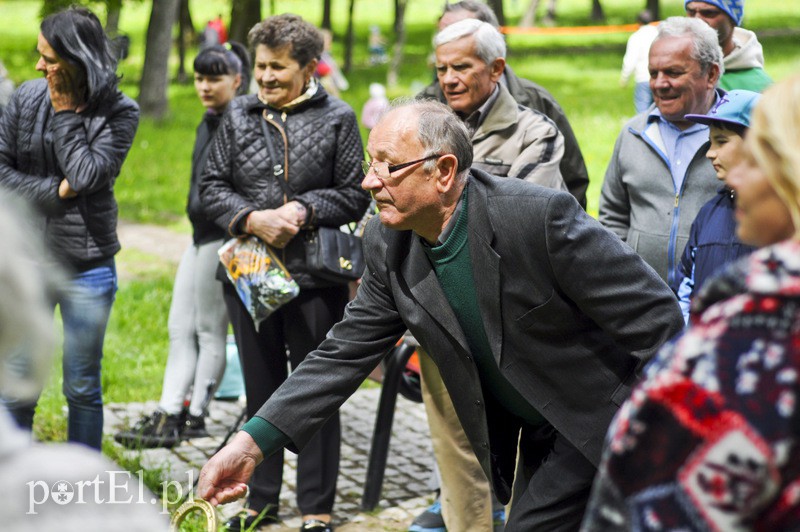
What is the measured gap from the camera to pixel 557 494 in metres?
3.53

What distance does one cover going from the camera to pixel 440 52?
17.2 feet

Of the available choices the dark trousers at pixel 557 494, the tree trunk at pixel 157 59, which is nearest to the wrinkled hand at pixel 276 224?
the dark trousers at pixel 557 494

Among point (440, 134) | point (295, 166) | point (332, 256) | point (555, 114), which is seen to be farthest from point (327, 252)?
point (440, 134)

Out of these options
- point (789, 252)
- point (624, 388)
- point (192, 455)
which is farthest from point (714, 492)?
point (192, 455)

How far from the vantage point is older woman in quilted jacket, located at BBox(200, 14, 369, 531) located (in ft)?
17.2

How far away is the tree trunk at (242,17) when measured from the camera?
67.8ft

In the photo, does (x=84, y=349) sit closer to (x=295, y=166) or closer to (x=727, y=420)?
(x=295, y=166)

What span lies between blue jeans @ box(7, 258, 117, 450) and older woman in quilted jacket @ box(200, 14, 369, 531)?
1.94 ft

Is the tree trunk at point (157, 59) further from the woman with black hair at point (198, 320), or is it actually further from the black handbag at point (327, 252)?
the black handbag at point (327, 252)

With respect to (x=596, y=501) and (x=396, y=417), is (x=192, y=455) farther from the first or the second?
(x=596, y=501)

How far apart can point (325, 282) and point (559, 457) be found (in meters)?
1.94

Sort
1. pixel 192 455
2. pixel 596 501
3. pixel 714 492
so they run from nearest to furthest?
pixel 714 492
pixel 596 501
pixel 192 455

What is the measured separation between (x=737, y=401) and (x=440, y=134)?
196 centimetres

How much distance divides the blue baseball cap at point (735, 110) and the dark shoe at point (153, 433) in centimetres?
341
